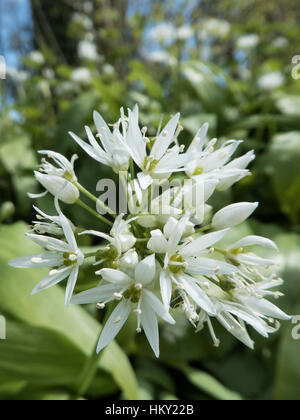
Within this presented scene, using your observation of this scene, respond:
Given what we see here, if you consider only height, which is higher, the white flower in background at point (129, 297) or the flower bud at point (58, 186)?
the flower bud at point (58, 186)

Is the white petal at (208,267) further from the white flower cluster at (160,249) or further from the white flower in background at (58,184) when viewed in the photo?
the white flower in background at (58,184)

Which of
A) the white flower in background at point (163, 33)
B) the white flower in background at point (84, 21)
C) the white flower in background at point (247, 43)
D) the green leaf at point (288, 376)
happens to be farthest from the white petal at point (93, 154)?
the white flower in background at point (84, 21)

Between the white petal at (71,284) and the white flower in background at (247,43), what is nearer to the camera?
the white petal at (71,284)

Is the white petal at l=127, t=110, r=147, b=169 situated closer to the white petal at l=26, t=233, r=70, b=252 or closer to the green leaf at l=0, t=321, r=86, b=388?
the white petal at l=26, t=233, r=70, b=252

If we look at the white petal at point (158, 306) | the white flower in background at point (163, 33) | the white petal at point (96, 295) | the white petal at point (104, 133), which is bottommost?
the white petal at point (158, 306)

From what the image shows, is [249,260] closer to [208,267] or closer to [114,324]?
[208,267]

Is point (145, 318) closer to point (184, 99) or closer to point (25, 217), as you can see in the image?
point (25, 217)
